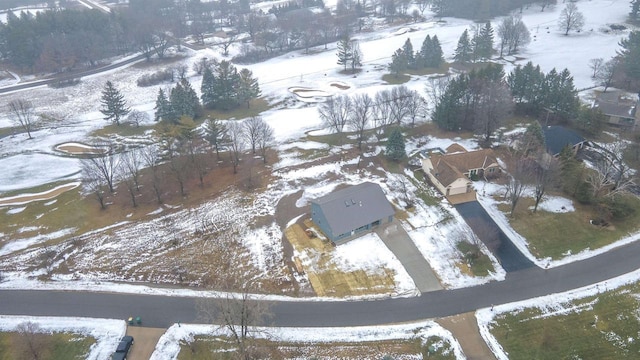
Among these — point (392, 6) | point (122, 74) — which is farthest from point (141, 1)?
point (392, 6)

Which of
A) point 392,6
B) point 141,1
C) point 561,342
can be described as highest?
point 141,1

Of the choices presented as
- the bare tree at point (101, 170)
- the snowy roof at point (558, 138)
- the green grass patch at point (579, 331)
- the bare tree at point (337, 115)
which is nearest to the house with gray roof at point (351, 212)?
the green grass patch at point (579, 331)

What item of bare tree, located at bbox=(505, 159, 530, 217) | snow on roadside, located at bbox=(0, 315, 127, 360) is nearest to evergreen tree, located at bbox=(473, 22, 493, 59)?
bare tree, located at bbox=(505, 159, 530, 217)

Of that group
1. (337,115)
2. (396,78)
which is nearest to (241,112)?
(337,115)

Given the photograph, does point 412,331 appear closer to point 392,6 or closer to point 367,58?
point 367,58

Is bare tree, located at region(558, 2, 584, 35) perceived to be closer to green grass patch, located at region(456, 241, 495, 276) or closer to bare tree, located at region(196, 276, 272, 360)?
green grass patch, located at region(456, 241, 495, 276)

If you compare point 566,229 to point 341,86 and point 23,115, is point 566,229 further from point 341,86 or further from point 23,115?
point 23,115
